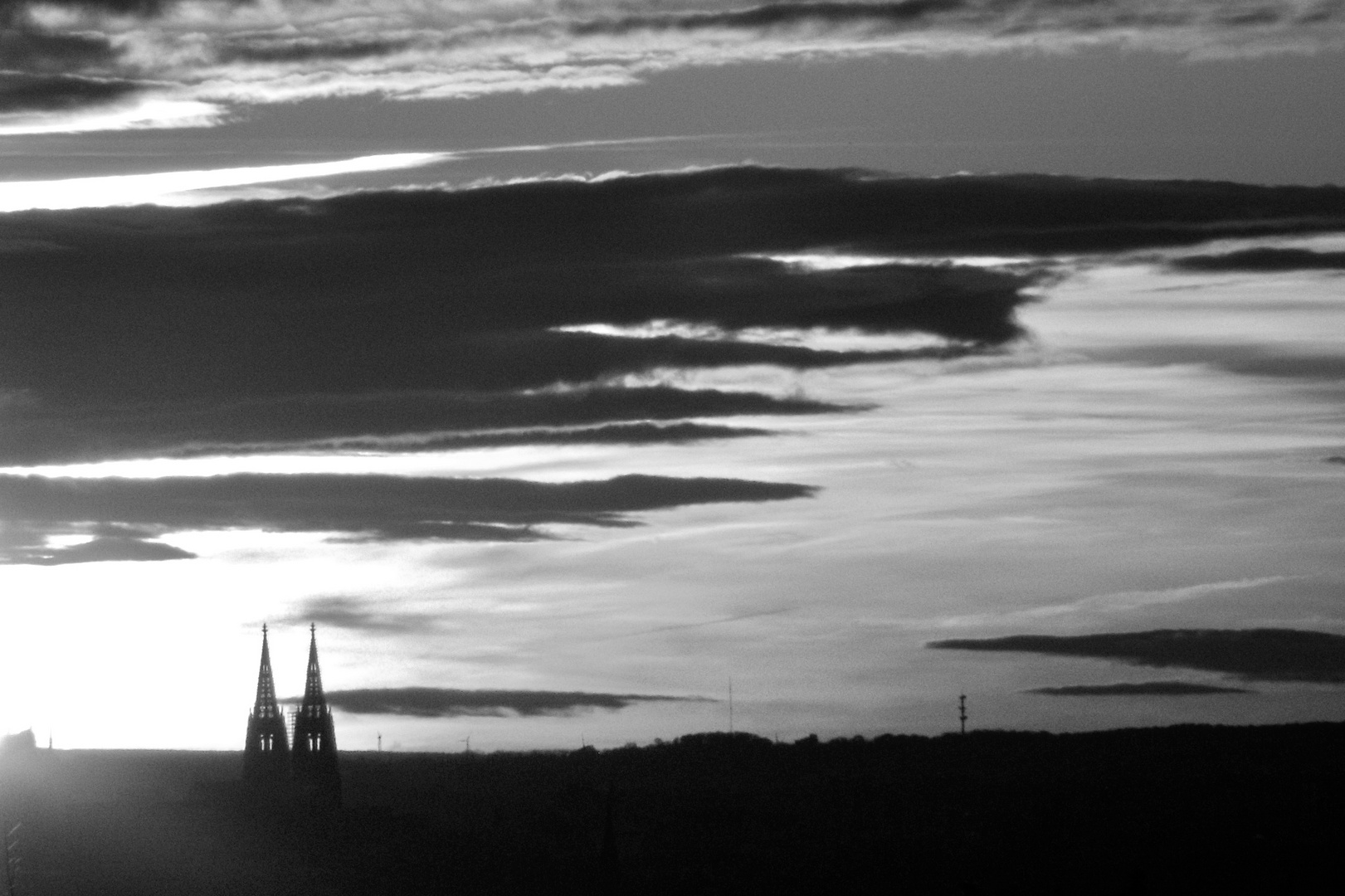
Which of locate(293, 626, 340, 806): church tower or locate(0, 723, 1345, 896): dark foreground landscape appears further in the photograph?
locate(293, 626, 340, 806): church tower

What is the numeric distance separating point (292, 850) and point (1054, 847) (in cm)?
4759

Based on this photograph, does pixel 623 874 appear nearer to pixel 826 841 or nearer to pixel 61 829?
pixel 826 841

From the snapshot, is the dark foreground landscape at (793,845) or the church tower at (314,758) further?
the church tower at (314,758)

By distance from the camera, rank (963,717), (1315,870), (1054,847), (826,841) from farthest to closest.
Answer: (963,717)
(826,841)
(1054,847)
(1315,870)

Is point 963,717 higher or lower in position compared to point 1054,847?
higher

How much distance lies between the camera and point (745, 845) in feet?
605

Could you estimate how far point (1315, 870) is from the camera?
5039 inches

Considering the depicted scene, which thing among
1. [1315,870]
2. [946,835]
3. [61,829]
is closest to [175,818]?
[61,829]

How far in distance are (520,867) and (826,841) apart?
2204 centimetres

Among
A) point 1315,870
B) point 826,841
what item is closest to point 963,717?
point 826,841

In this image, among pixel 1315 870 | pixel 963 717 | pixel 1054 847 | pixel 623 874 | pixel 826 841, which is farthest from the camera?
pixel 963 717

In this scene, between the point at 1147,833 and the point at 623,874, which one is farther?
the point at 623,874

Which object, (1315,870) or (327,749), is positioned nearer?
(1315,870)

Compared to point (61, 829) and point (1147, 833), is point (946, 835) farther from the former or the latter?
point (61, 829)
